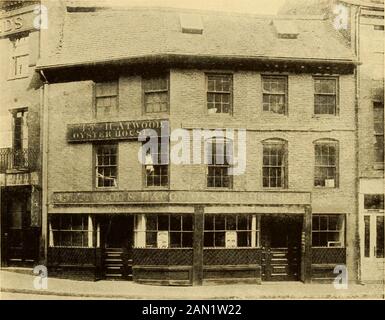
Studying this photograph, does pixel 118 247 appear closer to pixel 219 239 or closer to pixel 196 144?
pixel 219 239

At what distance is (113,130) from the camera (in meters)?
15.5

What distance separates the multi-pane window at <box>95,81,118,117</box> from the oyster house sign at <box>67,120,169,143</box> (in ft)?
1.24

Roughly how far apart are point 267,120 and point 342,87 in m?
2.37

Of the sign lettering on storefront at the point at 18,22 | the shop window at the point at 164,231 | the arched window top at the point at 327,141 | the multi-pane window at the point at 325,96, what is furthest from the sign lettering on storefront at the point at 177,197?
the sign lettering on storefront at the point at 18,22

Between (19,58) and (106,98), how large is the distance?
287 centimetres

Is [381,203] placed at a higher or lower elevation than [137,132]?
lower

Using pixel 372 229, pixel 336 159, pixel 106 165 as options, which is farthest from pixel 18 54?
pixel 372 229

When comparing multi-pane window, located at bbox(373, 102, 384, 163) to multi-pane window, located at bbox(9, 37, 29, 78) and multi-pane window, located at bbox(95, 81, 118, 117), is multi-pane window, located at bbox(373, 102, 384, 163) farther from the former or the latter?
multi-pane window, located at bbox(9, 37, 29, 78)

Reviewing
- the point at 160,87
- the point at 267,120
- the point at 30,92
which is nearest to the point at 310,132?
the point at 267,120

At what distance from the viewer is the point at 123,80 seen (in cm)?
1558
